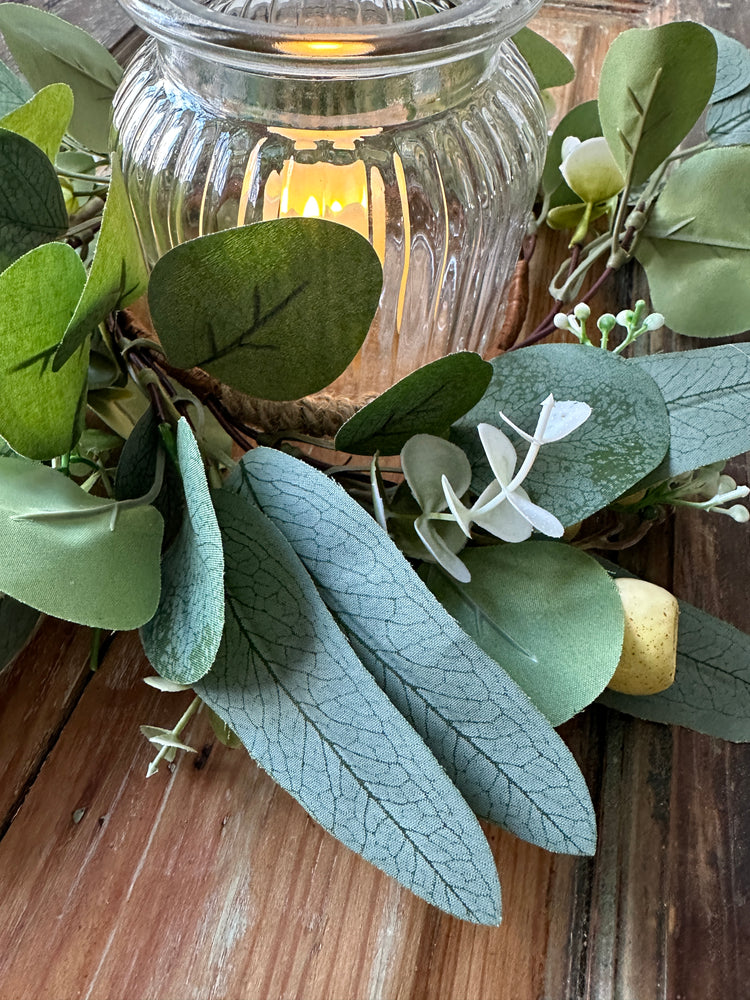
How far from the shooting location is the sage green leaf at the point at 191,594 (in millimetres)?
245

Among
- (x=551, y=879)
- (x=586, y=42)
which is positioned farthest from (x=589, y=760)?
(x=586, y=42)

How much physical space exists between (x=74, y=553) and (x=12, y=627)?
0.08 meters

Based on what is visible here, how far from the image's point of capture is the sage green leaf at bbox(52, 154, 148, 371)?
24 centimetres

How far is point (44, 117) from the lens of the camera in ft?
0.96

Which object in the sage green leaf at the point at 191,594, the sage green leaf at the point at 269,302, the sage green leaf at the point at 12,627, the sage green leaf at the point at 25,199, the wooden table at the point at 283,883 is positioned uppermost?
the sage green leaf at the point at 25,199

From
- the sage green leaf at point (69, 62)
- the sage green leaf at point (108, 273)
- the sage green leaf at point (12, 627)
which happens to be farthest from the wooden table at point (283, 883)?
the sage green leaf at point (69, 62)

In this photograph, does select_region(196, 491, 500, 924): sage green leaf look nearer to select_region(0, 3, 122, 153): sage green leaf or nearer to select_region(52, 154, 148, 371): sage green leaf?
select_region(52, 154, 148, 371): sage green leaf

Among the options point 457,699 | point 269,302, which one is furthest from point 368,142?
point 457,699

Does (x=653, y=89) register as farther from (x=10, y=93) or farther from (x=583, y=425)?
(x=10, y=93)

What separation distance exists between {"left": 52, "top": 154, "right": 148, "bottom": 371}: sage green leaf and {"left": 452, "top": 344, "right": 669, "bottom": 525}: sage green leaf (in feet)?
0.40

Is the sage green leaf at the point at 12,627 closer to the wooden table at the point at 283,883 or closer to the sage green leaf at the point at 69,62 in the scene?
the wooden table at the point at 283,883

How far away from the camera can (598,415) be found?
299mm

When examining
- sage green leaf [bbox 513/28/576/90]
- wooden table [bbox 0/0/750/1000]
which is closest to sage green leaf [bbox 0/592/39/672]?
wooden table [bbox 0/0/750/1000]

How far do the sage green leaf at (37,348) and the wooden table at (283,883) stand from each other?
12 centimetres
